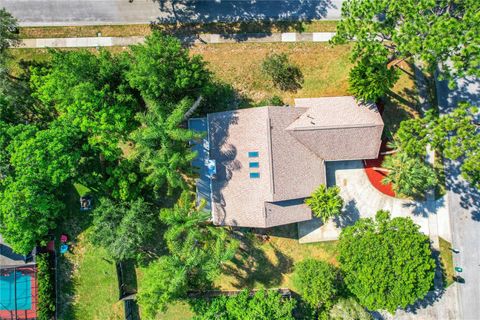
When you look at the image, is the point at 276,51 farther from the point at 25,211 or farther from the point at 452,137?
the point at 25,211

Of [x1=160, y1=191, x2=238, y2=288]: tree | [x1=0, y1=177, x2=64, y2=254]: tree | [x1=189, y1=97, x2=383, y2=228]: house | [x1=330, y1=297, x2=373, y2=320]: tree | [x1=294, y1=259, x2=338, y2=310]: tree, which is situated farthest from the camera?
[x1=189, y1=97, x2=383, y2=228]: house

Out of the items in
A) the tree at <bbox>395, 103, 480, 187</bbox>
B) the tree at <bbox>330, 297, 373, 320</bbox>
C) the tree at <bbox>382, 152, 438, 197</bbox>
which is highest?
the tree at <bbox>395, 103, 480, 187</bbox>

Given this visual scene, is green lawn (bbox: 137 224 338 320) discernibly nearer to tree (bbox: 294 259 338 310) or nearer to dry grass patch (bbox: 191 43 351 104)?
tree (bbox: 294 259 338 310)

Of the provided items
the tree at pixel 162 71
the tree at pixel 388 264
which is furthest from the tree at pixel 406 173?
the tree at pixel 162 71

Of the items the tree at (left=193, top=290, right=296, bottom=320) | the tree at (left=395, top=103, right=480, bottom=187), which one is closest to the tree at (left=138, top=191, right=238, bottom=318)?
the tree at (left=193, top=290, right=296, bottom=320)

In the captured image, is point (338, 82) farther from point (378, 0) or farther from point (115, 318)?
point (115, 318)
